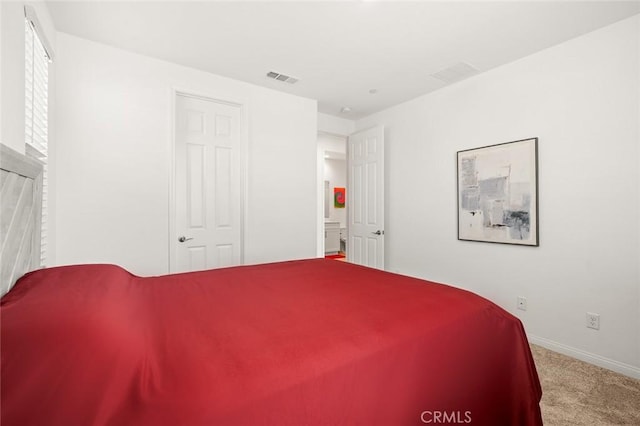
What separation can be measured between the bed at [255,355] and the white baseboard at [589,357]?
1558 mm

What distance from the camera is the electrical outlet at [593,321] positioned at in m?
2.37

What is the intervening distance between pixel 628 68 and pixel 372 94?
2.27m

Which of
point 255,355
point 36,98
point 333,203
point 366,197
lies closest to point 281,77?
point 366,197

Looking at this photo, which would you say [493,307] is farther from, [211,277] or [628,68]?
[628,68]

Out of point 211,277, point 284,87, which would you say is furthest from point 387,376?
point 284,87

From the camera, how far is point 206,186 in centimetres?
323

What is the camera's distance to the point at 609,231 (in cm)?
232

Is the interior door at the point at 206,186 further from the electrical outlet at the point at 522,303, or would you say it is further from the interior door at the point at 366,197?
the electrical outlet at the point at 522,303

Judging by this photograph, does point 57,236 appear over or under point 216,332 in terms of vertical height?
over

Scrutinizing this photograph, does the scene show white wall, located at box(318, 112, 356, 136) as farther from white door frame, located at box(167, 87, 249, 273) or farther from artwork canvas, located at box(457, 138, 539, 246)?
artwork canvas, located at box(457, 138, 539, 246)

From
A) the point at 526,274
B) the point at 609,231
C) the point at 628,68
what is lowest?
the point at 526,274

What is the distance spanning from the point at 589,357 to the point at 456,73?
2836mm

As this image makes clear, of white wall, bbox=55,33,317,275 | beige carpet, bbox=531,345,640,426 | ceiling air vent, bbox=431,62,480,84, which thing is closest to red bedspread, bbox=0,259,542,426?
beige carpet, bbox=531,345,640,426

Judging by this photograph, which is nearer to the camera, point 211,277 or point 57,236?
point 211,277
